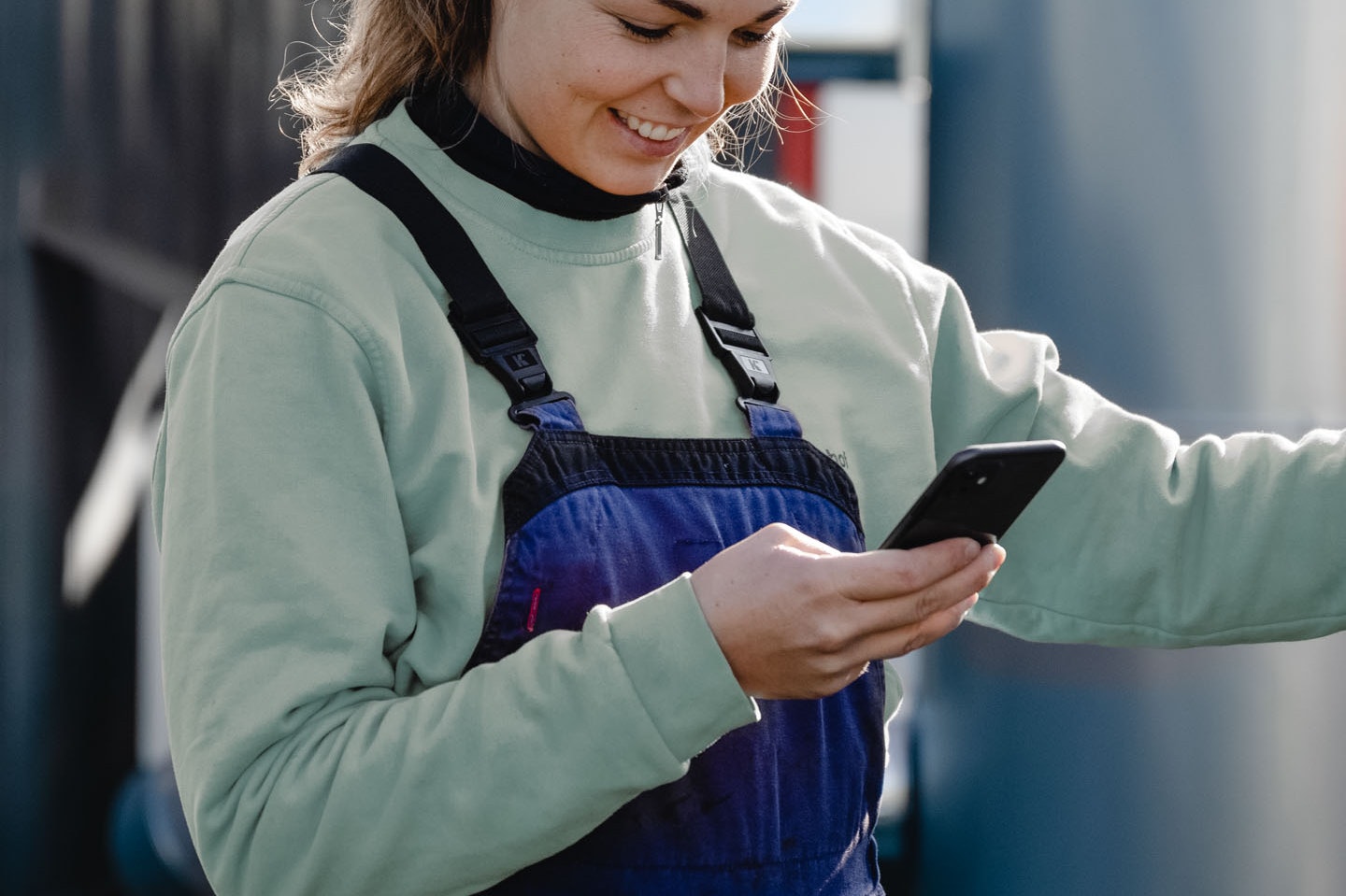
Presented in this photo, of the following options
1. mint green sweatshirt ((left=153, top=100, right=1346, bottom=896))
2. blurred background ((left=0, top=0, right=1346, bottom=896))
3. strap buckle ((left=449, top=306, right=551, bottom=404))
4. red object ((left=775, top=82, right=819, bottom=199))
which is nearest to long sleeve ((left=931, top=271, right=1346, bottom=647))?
mint green sweatshirt ((left=153, top=100, right=1346, bottom=896))

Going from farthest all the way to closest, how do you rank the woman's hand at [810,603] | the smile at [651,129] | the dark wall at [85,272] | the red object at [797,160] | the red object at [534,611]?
the red object at [797,160]
the dark wall at [85,272]
the smile at [651,129]
the red object at [534,611]
the woman's hand at [810,603]

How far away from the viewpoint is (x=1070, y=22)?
243cm

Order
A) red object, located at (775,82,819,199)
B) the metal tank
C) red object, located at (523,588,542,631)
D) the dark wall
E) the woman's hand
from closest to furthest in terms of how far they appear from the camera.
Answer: the woman's hand
red object, located at (523,588,542,631)
the metal tank
the dark wall
red object, located at (775,82,819,199)

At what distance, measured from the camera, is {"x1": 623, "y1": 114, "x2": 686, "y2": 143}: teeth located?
1317 millimetres

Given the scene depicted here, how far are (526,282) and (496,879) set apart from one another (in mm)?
502

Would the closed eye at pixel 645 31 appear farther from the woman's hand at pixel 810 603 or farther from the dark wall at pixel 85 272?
the dark wall at pixel 85 272

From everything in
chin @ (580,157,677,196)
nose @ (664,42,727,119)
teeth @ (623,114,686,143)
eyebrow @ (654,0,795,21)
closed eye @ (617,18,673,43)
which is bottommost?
chin @ (580,157,677,196)

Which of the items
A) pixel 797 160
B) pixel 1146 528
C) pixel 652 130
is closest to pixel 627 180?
pixel 652 130

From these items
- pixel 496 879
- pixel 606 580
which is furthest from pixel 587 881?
pixel 606 580

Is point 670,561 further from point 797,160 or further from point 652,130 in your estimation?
point 797,160

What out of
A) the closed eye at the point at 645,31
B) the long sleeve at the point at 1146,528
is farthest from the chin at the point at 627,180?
the long sleeve at the point at 1146,528

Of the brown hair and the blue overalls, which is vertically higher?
the brown hair

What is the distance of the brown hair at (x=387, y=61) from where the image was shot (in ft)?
4.63

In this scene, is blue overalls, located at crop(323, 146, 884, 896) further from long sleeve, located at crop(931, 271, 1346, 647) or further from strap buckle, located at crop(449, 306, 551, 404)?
long sleeve, located at crop(931, 271, 1346, 647)
